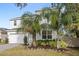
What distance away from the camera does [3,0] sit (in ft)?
10.3

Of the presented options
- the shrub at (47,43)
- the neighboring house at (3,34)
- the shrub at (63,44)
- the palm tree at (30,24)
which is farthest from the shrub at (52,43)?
the neighboring house at (3,34)

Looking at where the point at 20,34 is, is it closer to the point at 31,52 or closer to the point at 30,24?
the point at 30,24

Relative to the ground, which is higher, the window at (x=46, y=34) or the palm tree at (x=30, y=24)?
the palm tree at (x=30, y=24)

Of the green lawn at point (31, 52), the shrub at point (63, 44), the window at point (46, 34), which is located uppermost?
the window at point (46, 34)

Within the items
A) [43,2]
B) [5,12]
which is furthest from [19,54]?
[43,2]

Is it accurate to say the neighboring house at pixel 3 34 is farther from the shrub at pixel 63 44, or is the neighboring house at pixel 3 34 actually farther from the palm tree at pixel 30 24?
the shrub at pixel 63 44

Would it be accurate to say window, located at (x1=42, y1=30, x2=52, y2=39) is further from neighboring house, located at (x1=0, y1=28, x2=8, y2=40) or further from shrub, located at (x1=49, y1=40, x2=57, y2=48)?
neighboring house, located at (x1=0, y1=28, x2=8, y2=40)

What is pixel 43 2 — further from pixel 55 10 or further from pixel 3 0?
pixel 3 0

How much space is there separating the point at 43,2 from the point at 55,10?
212 millimetres

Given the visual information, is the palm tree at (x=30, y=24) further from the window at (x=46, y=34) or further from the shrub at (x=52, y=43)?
the shrub at (x=52, y=43)

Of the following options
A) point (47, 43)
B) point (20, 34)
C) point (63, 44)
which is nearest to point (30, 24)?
point (20, 34)

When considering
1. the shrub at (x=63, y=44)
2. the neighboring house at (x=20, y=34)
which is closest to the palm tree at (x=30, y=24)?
the neighboring house at (x=20, y=34)

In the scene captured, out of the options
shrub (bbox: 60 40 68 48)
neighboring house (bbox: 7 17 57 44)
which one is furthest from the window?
shrub (bbox: 60 40 68 48)

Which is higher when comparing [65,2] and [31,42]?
[65,2]
